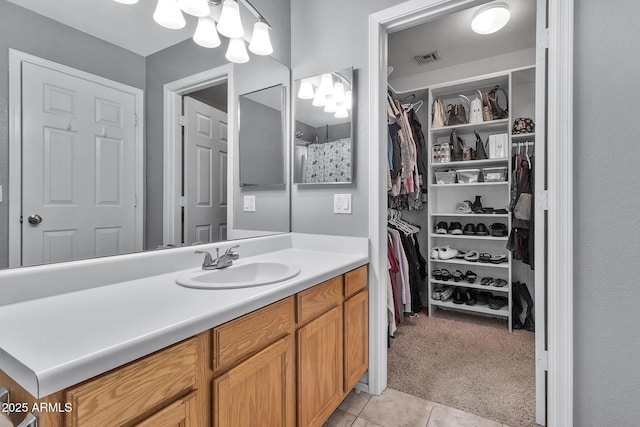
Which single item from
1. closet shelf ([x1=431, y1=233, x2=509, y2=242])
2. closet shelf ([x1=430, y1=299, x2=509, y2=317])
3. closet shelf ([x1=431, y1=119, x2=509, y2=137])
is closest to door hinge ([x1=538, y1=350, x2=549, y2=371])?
closet shelf ([x1=430, y1=299, x2=509, y2=317])

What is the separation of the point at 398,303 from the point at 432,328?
0.43 m

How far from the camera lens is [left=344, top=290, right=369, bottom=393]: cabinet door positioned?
1554 millimetres

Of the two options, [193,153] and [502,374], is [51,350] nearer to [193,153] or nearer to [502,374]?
[193,153]

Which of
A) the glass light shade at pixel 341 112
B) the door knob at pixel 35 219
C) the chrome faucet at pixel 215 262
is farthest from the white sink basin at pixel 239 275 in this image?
the glass light shade at pixel 341 112

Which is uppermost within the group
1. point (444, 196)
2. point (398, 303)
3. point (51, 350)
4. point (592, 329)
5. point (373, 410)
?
point (444, 196)

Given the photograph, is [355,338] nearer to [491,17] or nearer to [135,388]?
[135,388]

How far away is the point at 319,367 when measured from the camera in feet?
4.34

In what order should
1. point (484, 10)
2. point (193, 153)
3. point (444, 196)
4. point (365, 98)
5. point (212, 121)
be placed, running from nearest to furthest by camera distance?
point (193, 153)
point (212, 121)
point (365, 98)
point (484, 10)
point (444, 196)

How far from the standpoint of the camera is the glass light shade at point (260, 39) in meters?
1.75

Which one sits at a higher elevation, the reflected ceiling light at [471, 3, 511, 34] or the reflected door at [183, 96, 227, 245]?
the reflected ceiling light at [471, 3, 511, 34]

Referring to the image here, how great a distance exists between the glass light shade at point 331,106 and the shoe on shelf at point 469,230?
1.93 metres

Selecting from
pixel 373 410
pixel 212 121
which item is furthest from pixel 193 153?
pixel 373 410

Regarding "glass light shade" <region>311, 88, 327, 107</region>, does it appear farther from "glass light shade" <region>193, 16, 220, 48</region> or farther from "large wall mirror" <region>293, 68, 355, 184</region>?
"glass light shade" <region>193, 16, 220, 48</region>

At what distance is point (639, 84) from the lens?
124 cm
